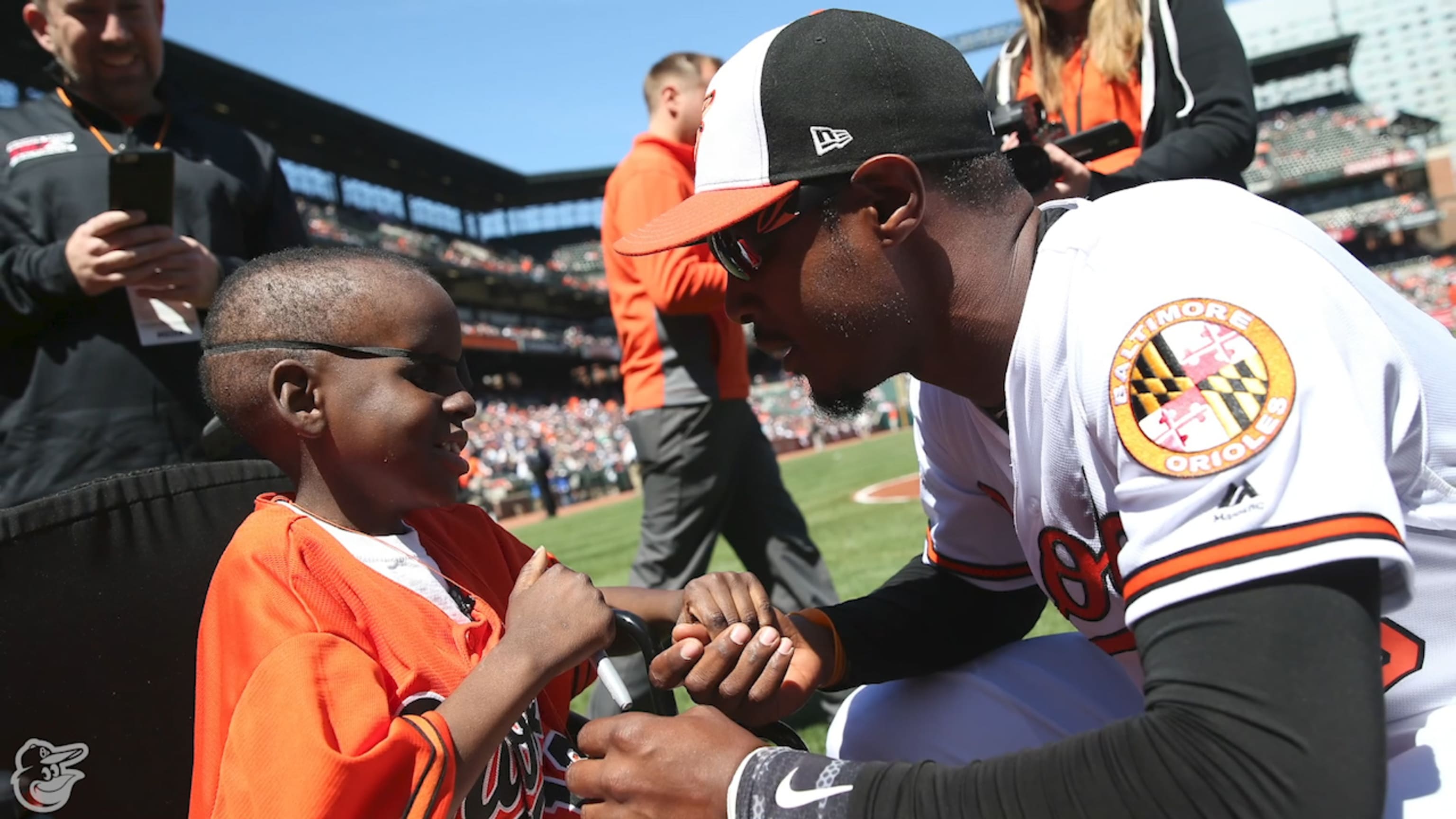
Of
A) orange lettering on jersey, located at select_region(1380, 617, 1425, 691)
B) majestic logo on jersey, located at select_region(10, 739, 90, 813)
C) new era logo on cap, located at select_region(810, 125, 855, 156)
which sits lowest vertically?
majestic logo on jersey, located at select_region(10, 739, 90, 813)

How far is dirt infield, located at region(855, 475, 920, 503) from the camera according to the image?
11.1 meters

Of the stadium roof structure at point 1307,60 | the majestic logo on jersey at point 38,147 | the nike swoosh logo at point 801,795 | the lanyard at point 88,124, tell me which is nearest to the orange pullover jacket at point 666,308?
the lanyard at point 88,124

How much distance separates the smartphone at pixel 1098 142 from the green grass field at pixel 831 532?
1421 millimetres

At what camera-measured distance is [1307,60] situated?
180ft

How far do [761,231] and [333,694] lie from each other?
909 millimetres

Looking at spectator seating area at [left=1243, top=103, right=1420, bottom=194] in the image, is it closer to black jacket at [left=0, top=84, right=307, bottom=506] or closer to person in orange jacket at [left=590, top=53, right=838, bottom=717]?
person in orange jacket at [left=590, top=53, right=838, bottom=717]

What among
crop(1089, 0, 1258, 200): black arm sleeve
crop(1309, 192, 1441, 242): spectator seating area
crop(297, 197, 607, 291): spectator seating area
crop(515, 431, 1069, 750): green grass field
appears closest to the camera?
crop(1089, 0, 1258, 200): black arm sleeve

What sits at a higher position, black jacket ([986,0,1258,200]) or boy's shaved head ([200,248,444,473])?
black jacket ([986,0,1258,200])

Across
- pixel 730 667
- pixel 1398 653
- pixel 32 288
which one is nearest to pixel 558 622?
pixel 730 667

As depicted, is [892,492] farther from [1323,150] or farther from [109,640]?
[1323,150]

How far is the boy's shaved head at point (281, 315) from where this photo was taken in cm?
198

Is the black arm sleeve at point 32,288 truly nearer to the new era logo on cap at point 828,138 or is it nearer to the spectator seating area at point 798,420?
the new era logo on cap at point 828,138

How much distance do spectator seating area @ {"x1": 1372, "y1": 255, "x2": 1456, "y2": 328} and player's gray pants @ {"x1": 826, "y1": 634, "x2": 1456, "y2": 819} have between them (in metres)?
45.1

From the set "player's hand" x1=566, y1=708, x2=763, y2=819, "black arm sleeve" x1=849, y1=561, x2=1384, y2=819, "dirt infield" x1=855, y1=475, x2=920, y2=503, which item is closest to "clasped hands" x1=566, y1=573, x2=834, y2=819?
"player's hand" x1=566, y1=708, x2=763, y2=819
